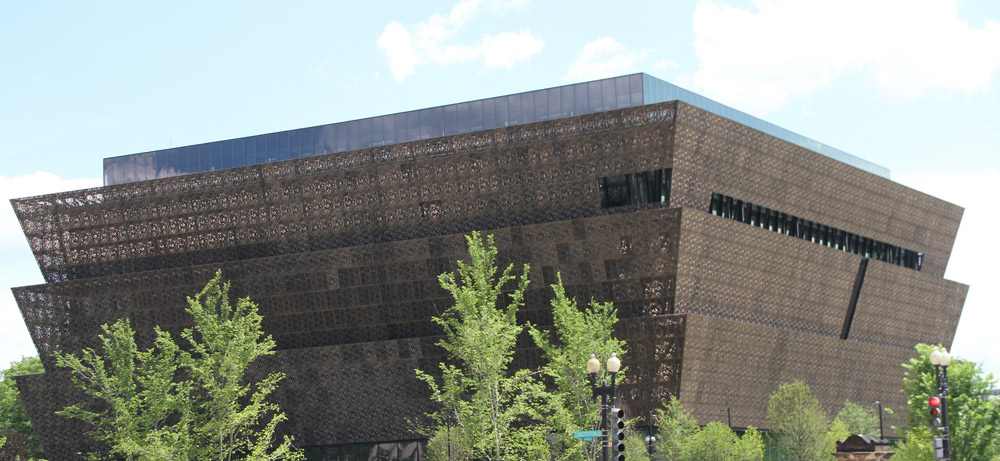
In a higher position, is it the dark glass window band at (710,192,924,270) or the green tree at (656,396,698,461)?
the dark glass window band at (710,192,924,270)

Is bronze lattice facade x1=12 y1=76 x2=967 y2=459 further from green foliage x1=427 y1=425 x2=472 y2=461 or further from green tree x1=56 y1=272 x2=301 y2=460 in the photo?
green tree x1=56 y1=272 x2=301 y2=460

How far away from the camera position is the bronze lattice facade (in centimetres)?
7156

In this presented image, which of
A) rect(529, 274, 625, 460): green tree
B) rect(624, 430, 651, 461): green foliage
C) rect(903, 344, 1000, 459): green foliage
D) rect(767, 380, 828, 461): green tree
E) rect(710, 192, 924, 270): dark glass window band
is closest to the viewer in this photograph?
rect(903, 344, 1000, 459): green foliage

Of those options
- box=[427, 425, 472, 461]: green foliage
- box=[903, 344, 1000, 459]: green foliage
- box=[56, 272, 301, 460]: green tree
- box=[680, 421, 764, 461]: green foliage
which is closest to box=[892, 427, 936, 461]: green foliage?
box=[903, 344, 1000, 459]: green foliage

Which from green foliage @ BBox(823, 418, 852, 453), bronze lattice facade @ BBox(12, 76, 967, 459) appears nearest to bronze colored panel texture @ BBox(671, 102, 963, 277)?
bronze lattice facade @ BBox(12, 76, 967, 459)

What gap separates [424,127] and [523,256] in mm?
13510

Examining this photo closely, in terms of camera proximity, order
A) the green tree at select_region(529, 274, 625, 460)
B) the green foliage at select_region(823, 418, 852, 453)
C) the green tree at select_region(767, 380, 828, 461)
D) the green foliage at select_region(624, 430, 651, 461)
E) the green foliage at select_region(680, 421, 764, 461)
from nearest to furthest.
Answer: the green tree at select_region(529, 274, 625, 460), the green foliage at select_region(624, 430, 651, 461), the green foliage at select_region(680, 421, 764, 461), the green tree at select_region(767, 380, 828, 461), the green foliage at select_region(823, 418, 852, 453)

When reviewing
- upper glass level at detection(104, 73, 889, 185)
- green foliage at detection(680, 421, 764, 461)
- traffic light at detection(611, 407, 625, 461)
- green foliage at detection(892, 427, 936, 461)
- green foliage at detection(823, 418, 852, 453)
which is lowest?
green foliage at detection(823, 418, 852, 453)

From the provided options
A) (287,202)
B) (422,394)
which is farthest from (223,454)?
(287,202)

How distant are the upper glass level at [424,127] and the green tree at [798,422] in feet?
69.2

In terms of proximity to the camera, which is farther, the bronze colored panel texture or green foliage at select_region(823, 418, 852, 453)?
the bronze colored panel texture

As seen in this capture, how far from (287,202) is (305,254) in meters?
4.10

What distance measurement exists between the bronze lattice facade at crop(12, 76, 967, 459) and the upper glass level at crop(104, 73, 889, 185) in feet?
11.8

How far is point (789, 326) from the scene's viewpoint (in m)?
82.5
